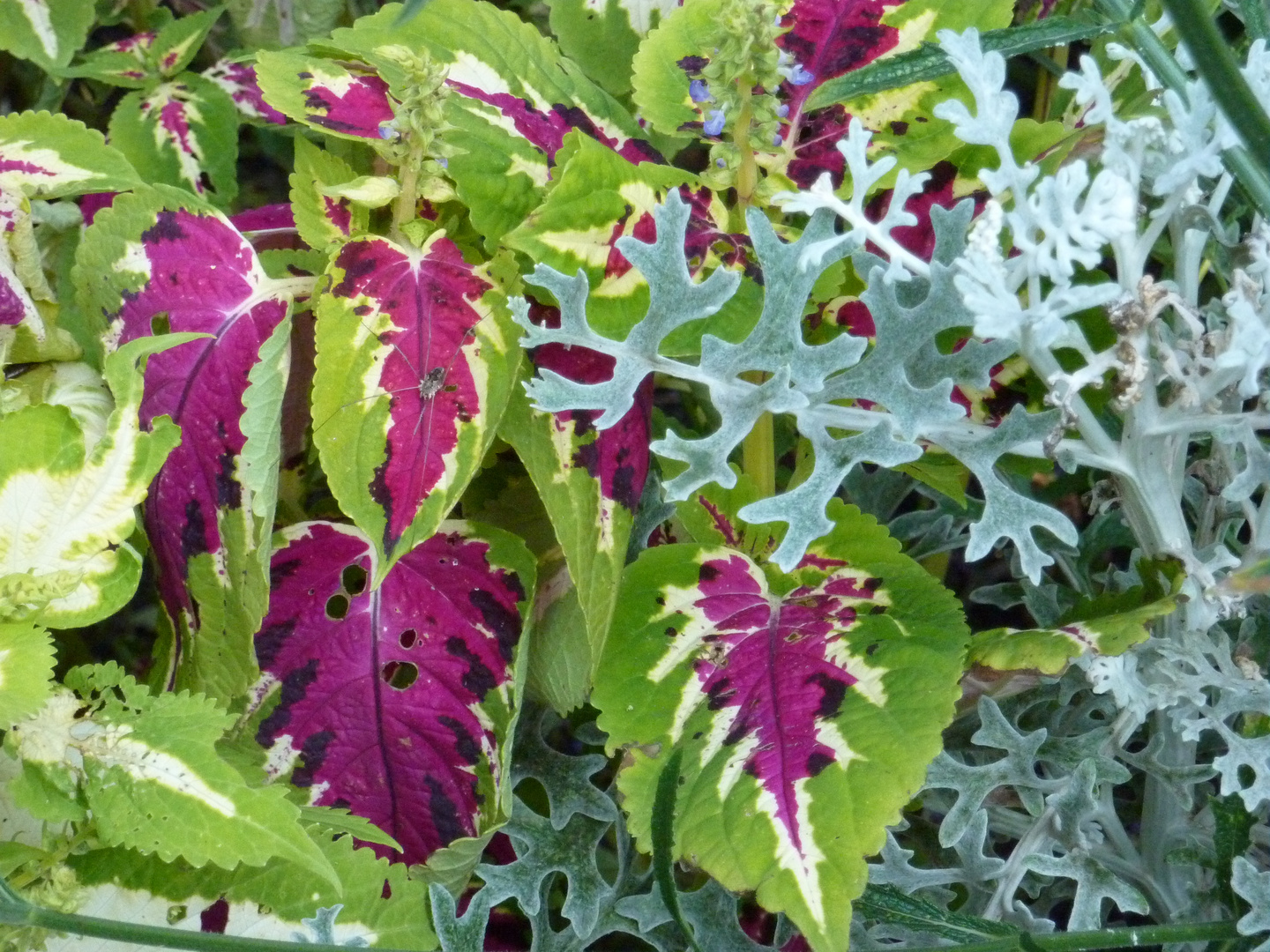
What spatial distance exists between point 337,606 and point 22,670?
0.22m

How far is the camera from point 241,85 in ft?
3.18

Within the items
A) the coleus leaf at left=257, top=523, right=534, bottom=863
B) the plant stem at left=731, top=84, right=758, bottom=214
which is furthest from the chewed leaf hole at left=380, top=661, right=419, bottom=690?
the plant stem at left=731, top=84, right=758, bottom=214

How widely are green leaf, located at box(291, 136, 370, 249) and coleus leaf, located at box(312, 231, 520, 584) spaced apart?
0.15 ft

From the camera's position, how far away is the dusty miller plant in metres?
0.58

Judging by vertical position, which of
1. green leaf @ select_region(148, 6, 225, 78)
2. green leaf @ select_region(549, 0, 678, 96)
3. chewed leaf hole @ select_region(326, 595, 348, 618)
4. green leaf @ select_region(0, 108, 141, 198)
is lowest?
chewed leaf hole @ select_region(326, 595, 348, 618)

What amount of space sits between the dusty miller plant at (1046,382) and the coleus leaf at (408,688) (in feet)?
0.59

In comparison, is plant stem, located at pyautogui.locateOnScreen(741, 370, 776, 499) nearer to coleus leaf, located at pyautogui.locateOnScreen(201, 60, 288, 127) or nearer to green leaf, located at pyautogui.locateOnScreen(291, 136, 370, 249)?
green leaf, located at pyautogui.locateOnScreen(291, 136, 370, 249)

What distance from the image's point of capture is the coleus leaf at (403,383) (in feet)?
2.06

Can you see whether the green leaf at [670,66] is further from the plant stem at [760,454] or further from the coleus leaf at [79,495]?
the coleus leaf at [79,495]

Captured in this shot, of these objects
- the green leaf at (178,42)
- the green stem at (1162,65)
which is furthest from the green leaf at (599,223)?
the green leaf at (178,42)

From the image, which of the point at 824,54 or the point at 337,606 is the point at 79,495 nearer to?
the point at 337,606

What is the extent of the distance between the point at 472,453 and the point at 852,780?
0.86ft

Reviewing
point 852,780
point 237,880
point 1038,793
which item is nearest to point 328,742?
point 237,880

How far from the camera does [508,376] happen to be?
0.66 m
